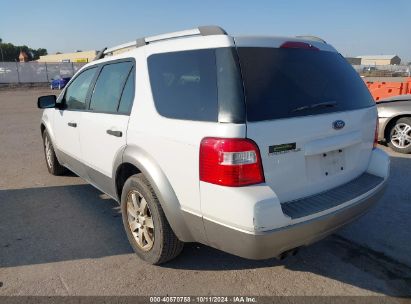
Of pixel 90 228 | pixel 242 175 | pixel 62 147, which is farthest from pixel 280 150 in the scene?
pixel 62 147

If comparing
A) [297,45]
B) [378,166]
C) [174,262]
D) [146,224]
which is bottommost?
[174,262]

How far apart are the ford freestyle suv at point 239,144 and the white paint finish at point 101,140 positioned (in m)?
0.02

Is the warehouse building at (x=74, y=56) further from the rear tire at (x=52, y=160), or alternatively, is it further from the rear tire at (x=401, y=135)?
the rear tire at (x=401, y=135)

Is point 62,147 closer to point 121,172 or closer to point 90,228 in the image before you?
point 90,228

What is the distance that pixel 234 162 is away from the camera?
2.34 m

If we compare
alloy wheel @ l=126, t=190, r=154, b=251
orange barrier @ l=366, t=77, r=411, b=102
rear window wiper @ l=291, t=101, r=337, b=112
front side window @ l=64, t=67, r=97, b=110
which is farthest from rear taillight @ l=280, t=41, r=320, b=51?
orange barrier @ l=366, t=77, r=411, b=102

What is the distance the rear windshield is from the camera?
8.05ft

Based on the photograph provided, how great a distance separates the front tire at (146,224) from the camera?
9.68 feet

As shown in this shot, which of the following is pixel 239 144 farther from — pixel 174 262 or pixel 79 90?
pixel 79 90

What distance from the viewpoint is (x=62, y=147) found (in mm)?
4957

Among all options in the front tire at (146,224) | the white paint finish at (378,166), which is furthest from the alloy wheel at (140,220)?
the white paint finish at (378,166)

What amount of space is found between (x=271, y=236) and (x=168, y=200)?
32.3 inches

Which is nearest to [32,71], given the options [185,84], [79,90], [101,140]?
[79,90]

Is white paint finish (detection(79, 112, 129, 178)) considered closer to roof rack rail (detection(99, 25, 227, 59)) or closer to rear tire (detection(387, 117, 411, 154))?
roof rack rail (detection(99, 25, 227, 59))
